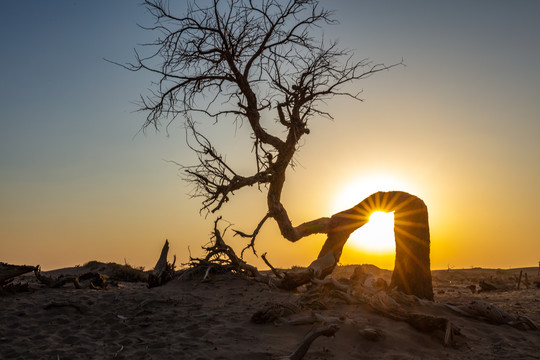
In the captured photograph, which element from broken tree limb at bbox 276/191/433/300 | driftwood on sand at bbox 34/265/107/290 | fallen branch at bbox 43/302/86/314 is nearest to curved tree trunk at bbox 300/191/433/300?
broken tree limb at bbox 276/191/433/300

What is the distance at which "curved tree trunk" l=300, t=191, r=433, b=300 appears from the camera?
376 inches

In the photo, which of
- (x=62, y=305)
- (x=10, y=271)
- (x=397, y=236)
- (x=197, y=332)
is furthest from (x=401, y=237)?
(x=10, y=271)

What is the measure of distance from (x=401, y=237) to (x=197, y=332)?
5.38m

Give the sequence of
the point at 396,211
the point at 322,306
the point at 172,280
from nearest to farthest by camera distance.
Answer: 1. the point at 322,306
2. the point at 396,211
3. the point at 172,280

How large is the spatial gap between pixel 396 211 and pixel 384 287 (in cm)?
200

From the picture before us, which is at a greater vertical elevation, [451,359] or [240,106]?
[240,106]

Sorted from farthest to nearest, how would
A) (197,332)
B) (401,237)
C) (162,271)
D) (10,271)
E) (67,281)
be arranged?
(162,271), (67,281), (401,237), (10,271), (197,332)

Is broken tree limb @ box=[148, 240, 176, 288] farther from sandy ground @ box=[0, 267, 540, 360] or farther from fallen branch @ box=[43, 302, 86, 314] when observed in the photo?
fallen branch @ box=[43, 302, 86, 314]

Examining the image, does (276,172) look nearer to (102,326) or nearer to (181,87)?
(181,87)

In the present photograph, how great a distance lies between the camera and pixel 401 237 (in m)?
10.0

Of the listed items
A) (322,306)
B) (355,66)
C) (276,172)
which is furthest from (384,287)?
(355,66)

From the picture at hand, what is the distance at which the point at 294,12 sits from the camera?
1036cm

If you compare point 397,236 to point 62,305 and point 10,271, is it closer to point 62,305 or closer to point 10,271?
point 62,305

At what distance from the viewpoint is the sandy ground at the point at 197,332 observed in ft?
20.8
